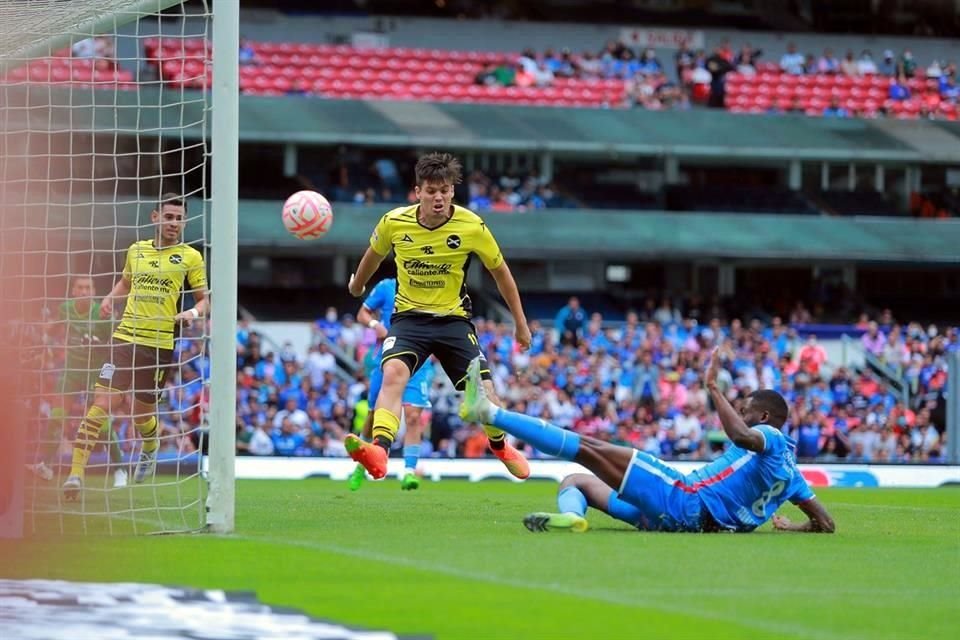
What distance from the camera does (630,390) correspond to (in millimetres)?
26547

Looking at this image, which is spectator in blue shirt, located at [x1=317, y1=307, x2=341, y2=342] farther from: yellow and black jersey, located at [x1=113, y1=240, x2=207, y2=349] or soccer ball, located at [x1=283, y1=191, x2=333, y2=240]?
yellow and black jersey, located at [x1=113, y1=240, x2=207, y2=349]

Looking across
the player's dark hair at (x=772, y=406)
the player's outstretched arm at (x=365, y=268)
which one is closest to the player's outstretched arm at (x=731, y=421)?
the player's dark hair at (x=772, y=406)

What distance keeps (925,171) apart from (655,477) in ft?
104

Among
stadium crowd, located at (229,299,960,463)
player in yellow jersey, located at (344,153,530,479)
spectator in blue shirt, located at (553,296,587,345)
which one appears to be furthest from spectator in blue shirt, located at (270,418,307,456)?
player in yellow jersey, located at (344,153,530,479)

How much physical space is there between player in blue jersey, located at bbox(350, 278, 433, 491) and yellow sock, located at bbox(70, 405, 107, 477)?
231 cm

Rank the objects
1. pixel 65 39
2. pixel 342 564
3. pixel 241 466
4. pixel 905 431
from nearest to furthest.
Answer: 1. pixel 342 564
2. pixel 65 39
3. pixel 241 466
4. pixel 905 431

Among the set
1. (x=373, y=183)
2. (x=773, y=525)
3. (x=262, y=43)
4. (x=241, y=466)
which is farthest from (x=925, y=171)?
(x=773, y=525)

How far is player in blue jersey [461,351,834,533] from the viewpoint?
9.08 metres

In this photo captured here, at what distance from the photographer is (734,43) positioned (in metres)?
45.5

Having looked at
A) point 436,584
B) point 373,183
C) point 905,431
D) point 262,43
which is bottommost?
point 905,431

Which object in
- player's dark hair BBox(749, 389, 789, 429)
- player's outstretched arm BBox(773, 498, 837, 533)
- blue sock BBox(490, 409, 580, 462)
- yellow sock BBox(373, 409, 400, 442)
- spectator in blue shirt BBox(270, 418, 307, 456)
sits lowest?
spectator in blue shirt BBox(270, 418, 307, 456)

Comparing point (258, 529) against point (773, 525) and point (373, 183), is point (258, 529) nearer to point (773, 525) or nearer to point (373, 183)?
point (773, 525)

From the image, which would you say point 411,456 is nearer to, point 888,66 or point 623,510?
point 623,510

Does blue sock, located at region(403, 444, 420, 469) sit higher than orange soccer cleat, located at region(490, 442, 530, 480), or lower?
lower
